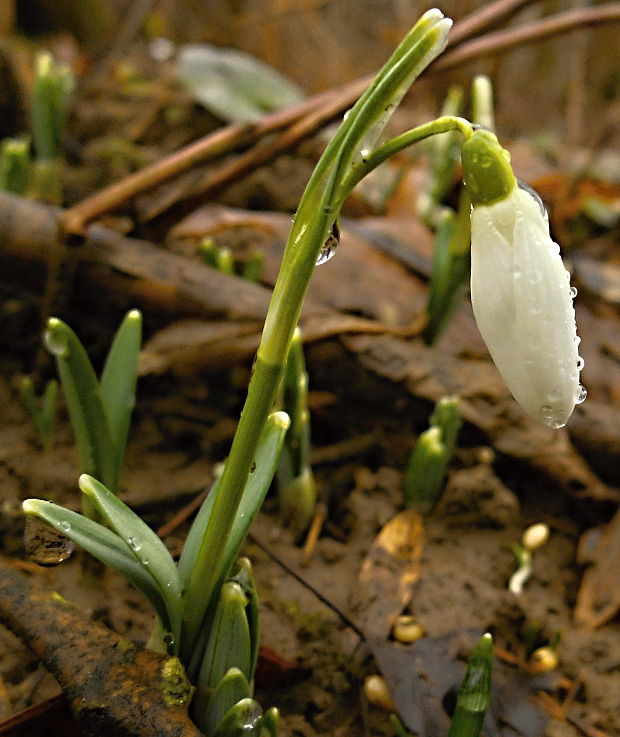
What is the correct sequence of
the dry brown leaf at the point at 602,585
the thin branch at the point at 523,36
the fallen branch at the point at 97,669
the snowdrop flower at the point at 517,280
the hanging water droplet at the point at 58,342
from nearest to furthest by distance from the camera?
the snowdrop flower at the point at 517,280
the fallen branch at the point at 97,669
the hanging water droplet at the point at 58,342
the dry brown leaf at the point at 602,585
the thin branch at the point at 523,36

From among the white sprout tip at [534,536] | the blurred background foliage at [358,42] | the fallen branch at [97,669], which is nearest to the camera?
the fallen branch at [97,669]

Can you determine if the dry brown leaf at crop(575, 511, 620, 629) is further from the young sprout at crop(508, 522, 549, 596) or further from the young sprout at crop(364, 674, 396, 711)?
the young sprout at crop(364, 674, 396, 711)

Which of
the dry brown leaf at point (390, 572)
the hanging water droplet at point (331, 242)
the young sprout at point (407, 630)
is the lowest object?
the young sprout at point (407, 630)

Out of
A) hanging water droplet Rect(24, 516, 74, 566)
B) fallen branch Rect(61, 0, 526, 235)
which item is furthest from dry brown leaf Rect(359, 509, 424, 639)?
fallen branch Rect(61, 0, 526, 235)

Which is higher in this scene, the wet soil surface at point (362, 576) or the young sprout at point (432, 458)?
the young sprout at point (432, 458)

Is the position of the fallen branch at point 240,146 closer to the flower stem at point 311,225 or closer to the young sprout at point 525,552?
the flower stem at point 311,225

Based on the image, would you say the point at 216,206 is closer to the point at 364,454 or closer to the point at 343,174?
the point at 364,454

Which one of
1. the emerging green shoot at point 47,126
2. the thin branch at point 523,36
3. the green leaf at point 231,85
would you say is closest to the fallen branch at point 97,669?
the emerging green shoot at point 47,126

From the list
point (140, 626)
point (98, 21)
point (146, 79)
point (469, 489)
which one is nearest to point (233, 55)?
point (146, 79)
